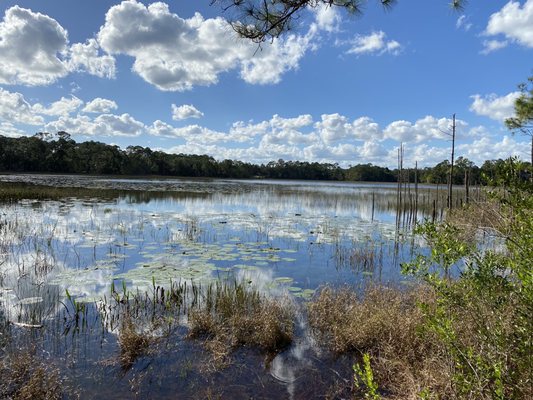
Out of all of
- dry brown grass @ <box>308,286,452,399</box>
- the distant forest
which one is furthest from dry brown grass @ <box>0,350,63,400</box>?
the distant forest

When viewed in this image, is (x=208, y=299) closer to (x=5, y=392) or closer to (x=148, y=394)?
(x=148, y=394)

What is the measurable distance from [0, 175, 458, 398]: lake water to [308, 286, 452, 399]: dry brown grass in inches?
16.2

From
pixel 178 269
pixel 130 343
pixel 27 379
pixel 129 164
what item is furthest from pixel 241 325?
pixel 129 164

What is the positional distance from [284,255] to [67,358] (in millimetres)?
7202

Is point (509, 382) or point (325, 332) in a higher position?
point (509, 382)

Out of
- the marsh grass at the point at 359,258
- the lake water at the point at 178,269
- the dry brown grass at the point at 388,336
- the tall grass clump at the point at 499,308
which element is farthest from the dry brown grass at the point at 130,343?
the marsh grass at the point at 359,258

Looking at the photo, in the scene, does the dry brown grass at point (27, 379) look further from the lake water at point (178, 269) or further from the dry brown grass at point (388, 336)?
the dry brown grass at point (388, 336)

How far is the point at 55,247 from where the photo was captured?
35.1ft

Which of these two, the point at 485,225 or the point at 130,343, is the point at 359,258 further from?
the point at 130,343

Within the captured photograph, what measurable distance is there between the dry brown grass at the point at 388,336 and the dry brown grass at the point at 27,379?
3.80 m

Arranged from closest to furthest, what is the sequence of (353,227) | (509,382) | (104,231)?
(509,382) → (104,231) → (353,227)

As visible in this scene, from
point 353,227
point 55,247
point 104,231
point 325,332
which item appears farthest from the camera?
point 353,227

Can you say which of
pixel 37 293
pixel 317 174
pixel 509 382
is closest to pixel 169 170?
pixel 317 174

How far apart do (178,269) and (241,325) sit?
3640mm
